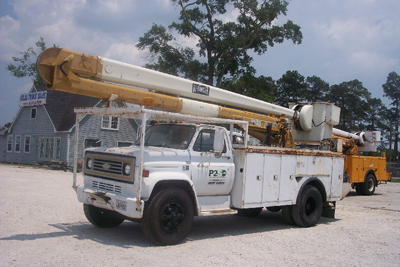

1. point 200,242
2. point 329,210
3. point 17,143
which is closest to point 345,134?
point 329,210

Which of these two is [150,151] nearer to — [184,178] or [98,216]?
[184,178]

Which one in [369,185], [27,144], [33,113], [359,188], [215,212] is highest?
[33,113]

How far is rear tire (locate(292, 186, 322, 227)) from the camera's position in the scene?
10.2 m

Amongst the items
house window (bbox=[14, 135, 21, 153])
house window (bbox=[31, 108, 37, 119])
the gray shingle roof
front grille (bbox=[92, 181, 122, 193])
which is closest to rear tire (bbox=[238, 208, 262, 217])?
front grille (bbox=[92, 181, 122, 193])

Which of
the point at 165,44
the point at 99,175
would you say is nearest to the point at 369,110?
the point at 165,44

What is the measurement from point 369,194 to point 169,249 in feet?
53.5

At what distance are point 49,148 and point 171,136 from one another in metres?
25.2

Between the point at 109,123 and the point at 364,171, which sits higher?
the point at 109,123

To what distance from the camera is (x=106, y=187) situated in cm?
782

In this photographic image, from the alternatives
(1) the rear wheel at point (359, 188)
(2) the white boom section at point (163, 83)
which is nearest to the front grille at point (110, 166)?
(2) the white boom section at point (163, 83)

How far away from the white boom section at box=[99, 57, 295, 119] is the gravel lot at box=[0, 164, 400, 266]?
9.66 feet

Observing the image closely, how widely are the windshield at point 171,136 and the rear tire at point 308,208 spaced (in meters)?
3.58

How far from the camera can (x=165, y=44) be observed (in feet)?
120

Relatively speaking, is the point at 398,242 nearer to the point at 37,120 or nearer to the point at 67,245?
the point at 67,245
